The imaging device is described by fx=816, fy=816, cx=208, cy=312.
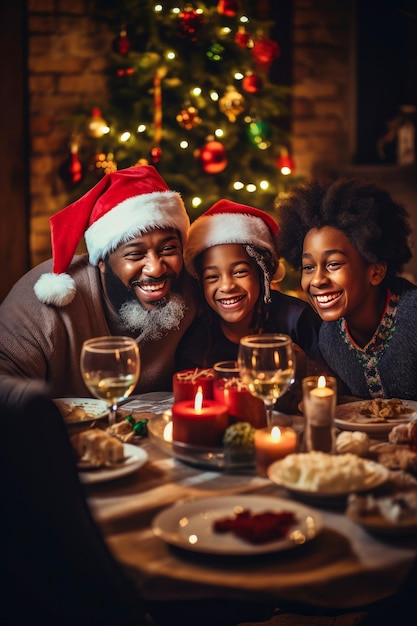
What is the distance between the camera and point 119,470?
159 centimetres

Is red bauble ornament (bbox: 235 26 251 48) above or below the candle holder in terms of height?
above

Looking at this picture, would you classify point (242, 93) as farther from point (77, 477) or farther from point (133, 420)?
point (77, 477)

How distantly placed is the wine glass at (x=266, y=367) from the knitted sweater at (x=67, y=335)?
111cm

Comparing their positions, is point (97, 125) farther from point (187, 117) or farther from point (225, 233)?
point (225, 233)

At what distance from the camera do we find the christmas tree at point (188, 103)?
16.3 ft

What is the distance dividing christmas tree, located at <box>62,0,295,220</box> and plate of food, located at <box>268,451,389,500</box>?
3529 millimetres

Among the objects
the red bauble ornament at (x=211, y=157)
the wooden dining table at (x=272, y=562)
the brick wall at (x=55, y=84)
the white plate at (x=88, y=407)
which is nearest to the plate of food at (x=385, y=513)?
the wooden dining table at (x=272, y=562)

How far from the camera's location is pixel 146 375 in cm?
279

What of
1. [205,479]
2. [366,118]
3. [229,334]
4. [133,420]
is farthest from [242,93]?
[205,479]

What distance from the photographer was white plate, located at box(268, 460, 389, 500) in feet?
4.68

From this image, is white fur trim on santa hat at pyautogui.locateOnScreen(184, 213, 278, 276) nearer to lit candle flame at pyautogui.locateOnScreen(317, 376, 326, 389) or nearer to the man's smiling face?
the man's smiling face

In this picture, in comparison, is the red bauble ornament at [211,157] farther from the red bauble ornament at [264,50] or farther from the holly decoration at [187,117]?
the red bauble ornament at [264,50]

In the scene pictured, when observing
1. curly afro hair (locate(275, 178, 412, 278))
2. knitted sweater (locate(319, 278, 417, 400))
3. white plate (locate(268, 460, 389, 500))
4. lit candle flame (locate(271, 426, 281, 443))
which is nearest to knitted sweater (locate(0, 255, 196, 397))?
curly afro hair (locate(275, 178, 412, 278))

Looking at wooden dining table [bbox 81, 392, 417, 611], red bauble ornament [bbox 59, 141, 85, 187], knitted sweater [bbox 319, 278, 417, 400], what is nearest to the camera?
wooden dining table [bbox 81, 392, 417, 611]
